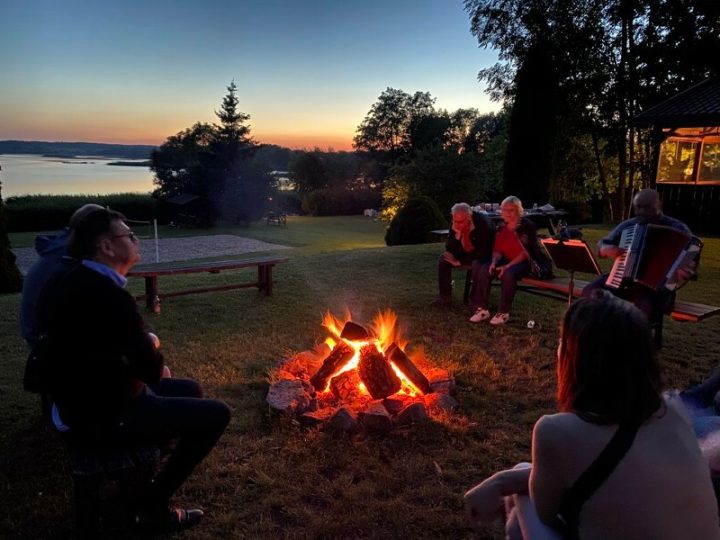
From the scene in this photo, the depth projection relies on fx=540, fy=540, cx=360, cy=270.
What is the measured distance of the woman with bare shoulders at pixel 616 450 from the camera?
1.50 meters

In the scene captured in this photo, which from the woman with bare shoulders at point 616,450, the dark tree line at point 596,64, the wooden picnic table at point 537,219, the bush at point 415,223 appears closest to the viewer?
the woman with bare shoulders at point 616,450

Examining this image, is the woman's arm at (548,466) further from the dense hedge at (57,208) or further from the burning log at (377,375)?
the dense hedge at (57,208)

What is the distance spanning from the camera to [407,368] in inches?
174

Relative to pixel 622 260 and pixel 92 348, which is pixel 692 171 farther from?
pixel 92 348

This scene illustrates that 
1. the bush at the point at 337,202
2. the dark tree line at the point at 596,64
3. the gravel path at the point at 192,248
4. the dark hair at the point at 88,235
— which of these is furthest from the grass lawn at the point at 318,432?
the bush at the point at 337,202

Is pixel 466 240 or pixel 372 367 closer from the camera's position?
pixel 372 367

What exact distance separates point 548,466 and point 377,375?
2.75 metres

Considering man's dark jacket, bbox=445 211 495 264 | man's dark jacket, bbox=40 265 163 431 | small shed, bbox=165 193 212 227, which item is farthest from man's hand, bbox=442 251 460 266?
small shed, bbox=165 193 212 227

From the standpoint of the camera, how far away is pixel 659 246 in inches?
209

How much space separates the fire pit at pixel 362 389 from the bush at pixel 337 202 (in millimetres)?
37003

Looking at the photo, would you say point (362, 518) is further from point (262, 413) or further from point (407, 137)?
point (407, 137)

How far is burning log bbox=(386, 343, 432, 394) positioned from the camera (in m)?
4.40

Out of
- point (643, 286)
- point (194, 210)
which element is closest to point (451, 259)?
point (643, 286)

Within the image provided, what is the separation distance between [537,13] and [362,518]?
868 inches
